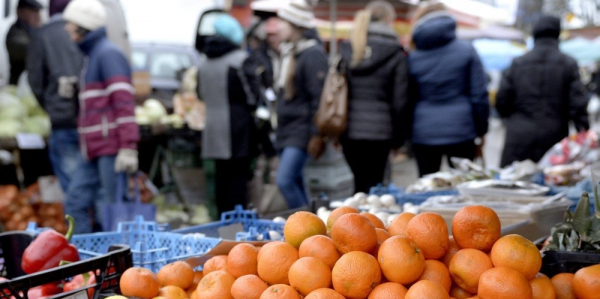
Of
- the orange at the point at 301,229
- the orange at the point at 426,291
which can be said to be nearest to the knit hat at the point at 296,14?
the orange at the point at 301,229

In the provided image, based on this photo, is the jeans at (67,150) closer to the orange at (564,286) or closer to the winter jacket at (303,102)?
the winter jacket at (303,102)

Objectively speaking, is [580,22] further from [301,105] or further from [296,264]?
[296,264]

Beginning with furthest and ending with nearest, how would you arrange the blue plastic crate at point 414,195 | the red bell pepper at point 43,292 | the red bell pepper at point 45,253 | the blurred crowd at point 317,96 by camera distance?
1. the blurred crowd at point 317,96
2. the blue plastic crate at point 414,195
3. the red bell pepper at point 45,253
4. the red bell pepper at point 43,292

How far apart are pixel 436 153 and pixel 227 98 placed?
2.04 m

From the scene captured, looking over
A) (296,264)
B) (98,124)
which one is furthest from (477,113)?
(296,264)

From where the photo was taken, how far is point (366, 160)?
5965mm

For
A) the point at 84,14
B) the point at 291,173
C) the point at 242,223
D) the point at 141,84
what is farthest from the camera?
the point at 141,84

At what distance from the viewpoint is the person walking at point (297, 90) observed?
5.87 m

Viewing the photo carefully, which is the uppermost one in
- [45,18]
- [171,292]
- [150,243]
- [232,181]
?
[45,18]

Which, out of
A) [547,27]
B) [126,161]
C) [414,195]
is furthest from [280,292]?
[547,27]

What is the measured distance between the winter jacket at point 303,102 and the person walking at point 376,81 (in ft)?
0.83

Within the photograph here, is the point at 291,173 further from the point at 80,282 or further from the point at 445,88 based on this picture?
the point at 80,282

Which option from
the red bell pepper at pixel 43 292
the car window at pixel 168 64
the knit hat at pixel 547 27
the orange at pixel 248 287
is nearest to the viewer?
the orange at pixel 248 287

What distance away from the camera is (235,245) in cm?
250
